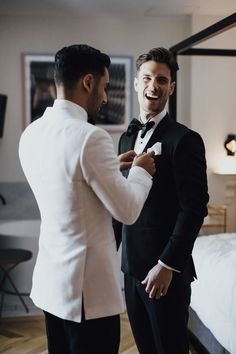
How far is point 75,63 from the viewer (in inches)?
50.1

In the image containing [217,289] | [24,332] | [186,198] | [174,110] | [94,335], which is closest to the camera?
[94,335]

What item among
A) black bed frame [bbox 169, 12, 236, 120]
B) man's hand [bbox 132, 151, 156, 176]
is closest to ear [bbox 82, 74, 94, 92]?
man's hand [bbox 132, 151, 156, 176]

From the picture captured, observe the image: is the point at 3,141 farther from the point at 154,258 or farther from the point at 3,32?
the point at 154,258

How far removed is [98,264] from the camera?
50.7 inches

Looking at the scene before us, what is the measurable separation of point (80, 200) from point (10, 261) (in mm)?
2087

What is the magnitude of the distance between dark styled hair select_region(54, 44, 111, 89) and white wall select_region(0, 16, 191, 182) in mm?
2480

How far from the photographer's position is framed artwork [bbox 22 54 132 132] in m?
3.65

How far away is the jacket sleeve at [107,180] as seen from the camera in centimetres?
119

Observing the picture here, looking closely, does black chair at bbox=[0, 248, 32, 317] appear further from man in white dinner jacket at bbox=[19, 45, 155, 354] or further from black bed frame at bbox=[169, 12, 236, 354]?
man in white dinner jacket at bbox=[19, 45, 155, 354]

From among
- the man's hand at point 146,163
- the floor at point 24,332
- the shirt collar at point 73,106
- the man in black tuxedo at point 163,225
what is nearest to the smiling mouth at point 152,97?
the man in black tuxedo at point 163,225

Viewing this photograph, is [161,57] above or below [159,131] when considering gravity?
above

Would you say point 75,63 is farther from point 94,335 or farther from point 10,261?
point 10,261

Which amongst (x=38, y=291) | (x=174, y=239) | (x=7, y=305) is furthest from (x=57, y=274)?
(x=7, y=305)

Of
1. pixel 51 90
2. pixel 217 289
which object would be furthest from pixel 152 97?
pixel 51 90
